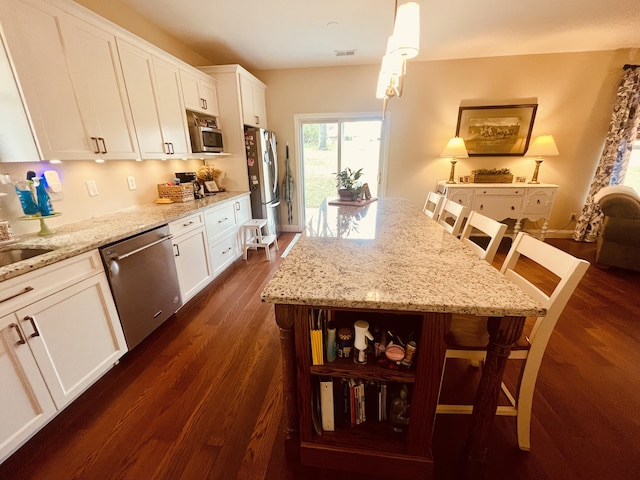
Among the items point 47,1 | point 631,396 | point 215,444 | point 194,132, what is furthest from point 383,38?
point 215,444

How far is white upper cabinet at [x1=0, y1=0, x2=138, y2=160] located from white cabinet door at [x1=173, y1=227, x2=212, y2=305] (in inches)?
32.3

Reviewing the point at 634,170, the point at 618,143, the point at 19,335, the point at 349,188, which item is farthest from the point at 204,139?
the point at 634,170

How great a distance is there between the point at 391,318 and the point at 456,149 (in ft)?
11.0

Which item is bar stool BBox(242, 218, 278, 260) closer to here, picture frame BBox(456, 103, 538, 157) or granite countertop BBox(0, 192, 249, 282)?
granite countertop BBox(0, 192, 249, 282)

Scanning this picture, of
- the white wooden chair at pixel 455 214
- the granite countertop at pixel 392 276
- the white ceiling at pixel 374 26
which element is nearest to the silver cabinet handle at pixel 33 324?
the granite countertop at pixel 392 276

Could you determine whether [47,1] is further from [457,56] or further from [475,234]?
[475,234]

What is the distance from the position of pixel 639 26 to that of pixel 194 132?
493 cm

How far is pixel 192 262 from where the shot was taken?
2414mm

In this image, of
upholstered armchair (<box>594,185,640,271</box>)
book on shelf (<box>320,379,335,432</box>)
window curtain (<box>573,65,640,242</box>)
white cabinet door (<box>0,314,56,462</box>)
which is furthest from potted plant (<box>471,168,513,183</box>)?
white cabinet door (<box>0,314,56,462</box>)

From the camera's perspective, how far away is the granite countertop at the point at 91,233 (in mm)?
1198

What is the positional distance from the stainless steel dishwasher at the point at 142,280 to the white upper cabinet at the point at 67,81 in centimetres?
68

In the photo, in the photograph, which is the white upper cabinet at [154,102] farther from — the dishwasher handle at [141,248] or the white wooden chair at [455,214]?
the white wooden chair at [455,214]

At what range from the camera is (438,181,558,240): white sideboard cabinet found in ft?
11.5

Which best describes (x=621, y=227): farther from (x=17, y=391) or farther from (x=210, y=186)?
(x=17, y=391)
